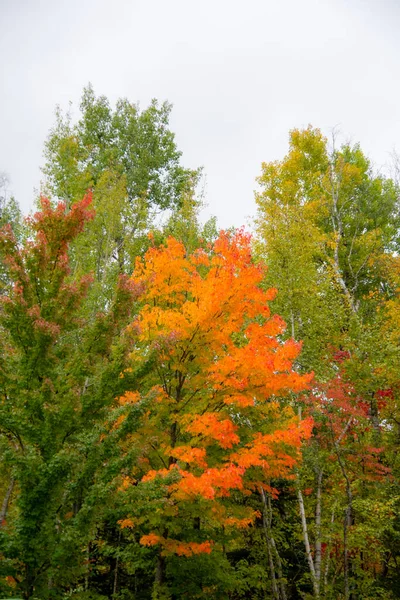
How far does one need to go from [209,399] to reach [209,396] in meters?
0.08

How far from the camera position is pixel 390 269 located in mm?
16172

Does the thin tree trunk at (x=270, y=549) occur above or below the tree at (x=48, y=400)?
below

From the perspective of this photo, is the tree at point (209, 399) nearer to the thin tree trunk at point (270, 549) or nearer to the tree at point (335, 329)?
the thin tree trunk at point (270, 549)

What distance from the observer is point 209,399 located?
829 centimetres

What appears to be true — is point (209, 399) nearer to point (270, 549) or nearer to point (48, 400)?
point (48, 400)

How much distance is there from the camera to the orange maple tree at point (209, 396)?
24.5 ft

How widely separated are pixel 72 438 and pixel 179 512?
3.64 meters

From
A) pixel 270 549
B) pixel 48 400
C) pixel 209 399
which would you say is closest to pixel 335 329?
pixel 209 399

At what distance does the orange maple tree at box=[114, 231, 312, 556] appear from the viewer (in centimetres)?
747

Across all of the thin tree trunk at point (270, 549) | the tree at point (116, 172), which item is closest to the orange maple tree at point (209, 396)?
the thin tree trunk at point (270, 549)

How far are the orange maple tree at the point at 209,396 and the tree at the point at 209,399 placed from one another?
2 centimetres

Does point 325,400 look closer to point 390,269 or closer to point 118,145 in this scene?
point 390,269

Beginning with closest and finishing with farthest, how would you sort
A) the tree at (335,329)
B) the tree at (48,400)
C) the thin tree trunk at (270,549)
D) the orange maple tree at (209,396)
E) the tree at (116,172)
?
the tree at (48,400) → the orange maple tree at (209,396) → the thin tree trunk at (270,549) → the tree at (335,329) → the tree at (116,172)

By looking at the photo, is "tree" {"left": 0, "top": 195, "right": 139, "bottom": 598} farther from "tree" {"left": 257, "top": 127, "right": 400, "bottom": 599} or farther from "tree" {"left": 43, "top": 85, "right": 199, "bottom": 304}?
"tree" {"left": 43, "top": 85, "right": 199, "bottom": 304}
